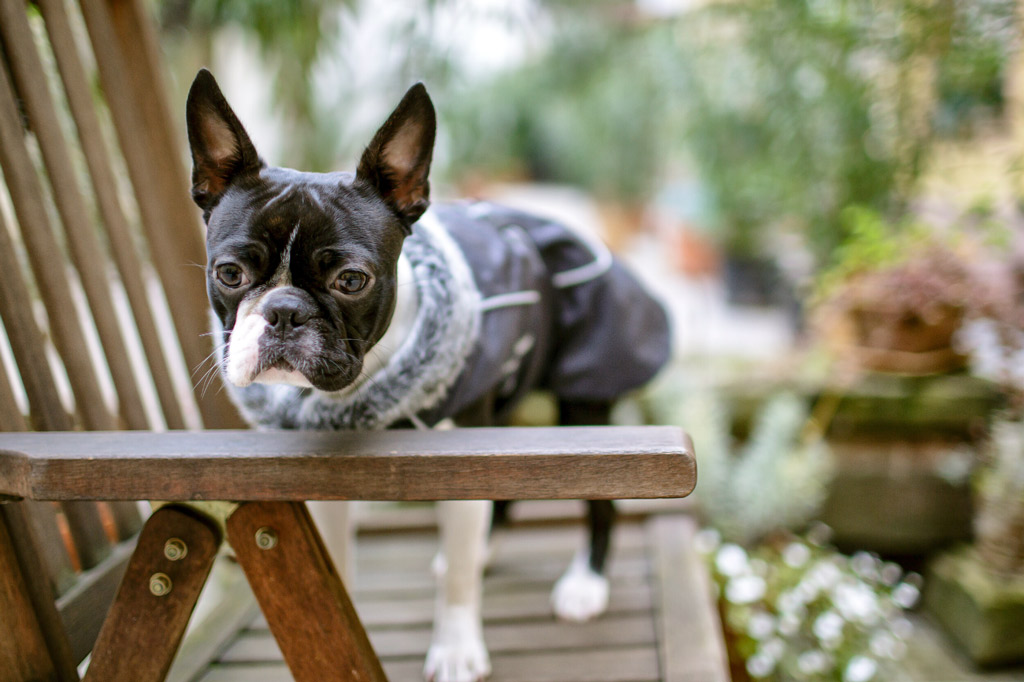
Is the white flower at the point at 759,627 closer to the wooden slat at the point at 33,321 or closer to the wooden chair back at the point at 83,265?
the wooden chair back at the point at 83,265

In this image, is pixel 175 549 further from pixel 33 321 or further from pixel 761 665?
pixel 761 665

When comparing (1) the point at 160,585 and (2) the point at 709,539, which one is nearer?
(1) the point at 160,585

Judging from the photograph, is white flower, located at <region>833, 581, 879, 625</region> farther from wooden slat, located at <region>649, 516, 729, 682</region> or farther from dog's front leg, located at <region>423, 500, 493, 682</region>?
dog's front leg, located at <region>423, 500, 493, 682</region>

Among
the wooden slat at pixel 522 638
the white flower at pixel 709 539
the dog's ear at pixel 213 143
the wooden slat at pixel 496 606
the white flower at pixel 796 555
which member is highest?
the dog's ear at pixel 213 143

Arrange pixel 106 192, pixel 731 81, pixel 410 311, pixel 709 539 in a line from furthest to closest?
pixel 731 81 < pixel 709 539 < pixel 106 192 < pixel 410 311

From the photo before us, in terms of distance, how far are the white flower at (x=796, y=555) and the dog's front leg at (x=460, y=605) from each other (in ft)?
3.45

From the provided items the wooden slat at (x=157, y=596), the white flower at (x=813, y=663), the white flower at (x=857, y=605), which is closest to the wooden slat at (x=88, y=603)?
the wooden slat at (x=157, y=596)

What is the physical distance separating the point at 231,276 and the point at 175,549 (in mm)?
365

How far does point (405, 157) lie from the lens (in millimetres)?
964

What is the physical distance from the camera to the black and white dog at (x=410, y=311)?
90 centimetres

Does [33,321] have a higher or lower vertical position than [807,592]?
higher

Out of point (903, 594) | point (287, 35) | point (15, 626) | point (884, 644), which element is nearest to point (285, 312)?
point (15, 626)

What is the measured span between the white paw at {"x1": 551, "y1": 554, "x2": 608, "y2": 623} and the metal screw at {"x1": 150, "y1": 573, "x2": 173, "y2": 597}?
777mm

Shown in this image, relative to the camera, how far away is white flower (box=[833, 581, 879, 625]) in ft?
5.81
